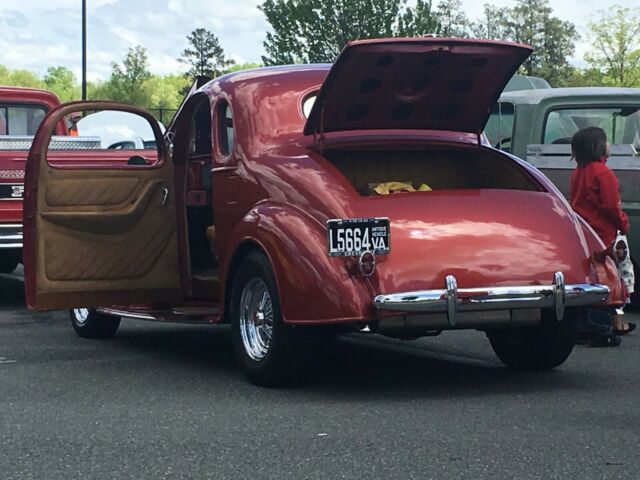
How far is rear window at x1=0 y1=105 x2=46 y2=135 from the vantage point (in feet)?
47.3

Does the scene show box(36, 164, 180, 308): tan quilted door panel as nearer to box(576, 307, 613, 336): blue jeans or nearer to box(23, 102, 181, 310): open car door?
box(23, 102, 181, 310): open car door

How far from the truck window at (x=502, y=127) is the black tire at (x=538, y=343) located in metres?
3.38

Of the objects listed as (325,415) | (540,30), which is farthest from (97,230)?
(540,30)

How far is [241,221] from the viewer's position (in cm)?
783

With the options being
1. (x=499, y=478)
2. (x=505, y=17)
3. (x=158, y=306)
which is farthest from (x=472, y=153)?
(x=505, y=17)

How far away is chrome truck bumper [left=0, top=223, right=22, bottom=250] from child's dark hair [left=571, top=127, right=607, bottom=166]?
→ 559 centimetres

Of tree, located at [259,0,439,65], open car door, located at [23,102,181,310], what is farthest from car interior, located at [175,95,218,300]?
tree, located at [259,0,439,65]

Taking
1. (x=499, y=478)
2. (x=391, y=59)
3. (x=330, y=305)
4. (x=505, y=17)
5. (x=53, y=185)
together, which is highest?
(x=505, y=17)

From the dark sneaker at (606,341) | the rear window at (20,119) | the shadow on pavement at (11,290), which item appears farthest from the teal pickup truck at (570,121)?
the rear window at (20,119)

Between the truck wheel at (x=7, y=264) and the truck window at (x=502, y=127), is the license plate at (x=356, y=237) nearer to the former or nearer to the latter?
the truck window at (x=502, y=127)

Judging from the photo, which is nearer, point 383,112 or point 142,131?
point 383,112

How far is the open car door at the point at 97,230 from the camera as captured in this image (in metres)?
8.41

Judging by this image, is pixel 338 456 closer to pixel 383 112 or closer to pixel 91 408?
pixel 91 408

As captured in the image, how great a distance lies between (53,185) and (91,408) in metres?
2.04
